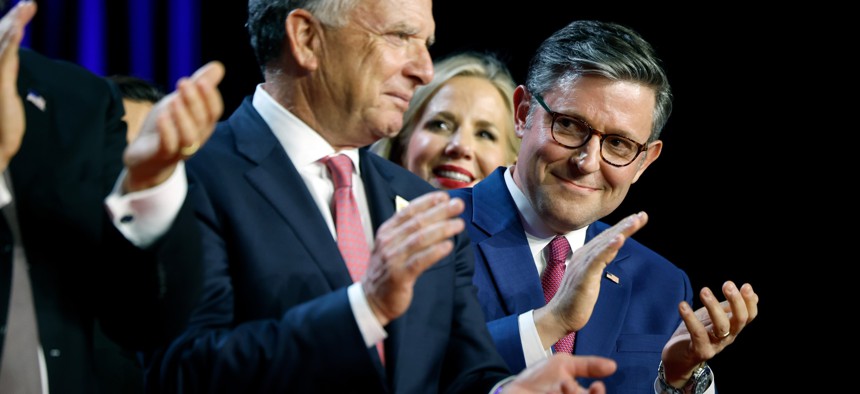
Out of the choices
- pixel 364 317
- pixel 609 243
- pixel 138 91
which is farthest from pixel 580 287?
pixel 138 91

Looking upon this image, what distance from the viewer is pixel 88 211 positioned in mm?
1653

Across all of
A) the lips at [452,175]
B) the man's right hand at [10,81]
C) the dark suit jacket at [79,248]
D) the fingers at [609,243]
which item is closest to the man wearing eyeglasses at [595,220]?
the fingers at [609,243]

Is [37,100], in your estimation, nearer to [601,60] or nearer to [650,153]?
[601,60]

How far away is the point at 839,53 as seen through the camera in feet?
13.1

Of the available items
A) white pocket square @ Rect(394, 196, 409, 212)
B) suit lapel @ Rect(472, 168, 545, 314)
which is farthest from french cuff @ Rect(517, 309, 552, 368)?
white pocket square @ Rect(394, 196, 409, 212)

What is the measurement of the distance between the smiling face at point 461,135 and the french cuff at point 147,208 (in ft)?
6.41

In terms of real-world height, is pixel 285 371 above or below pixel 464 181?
above

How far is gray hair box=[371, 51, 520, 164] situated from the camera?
3.69 m

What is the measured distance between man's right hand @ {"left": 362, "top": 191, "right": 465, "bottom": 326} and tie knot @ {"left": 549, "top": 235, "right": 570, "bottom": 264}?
3.48 feet

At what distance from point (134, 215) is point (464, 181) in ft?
6.68

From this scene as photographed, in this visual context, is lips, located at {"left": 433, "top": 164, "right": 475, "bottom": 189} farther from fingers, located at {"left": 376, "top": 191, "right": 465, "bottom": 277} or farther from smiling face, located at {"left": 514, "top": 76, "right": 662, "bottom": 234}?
fingers, located at {"left": 376, "top": 191, "right": 465, "bottom": 277}

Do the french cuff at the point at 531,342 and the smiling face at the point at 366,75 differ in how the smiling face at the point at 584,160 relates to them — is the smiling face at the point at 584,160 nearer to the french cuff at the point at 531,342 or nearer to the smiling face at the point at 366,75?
the french cuff at the point at 531,342

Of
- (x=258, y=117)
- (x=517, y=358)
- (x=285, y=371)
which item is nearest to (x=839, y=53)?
(x=517, y=358)

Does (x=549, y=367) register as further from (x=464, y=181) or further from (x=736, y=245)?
(x=736, y=245)
